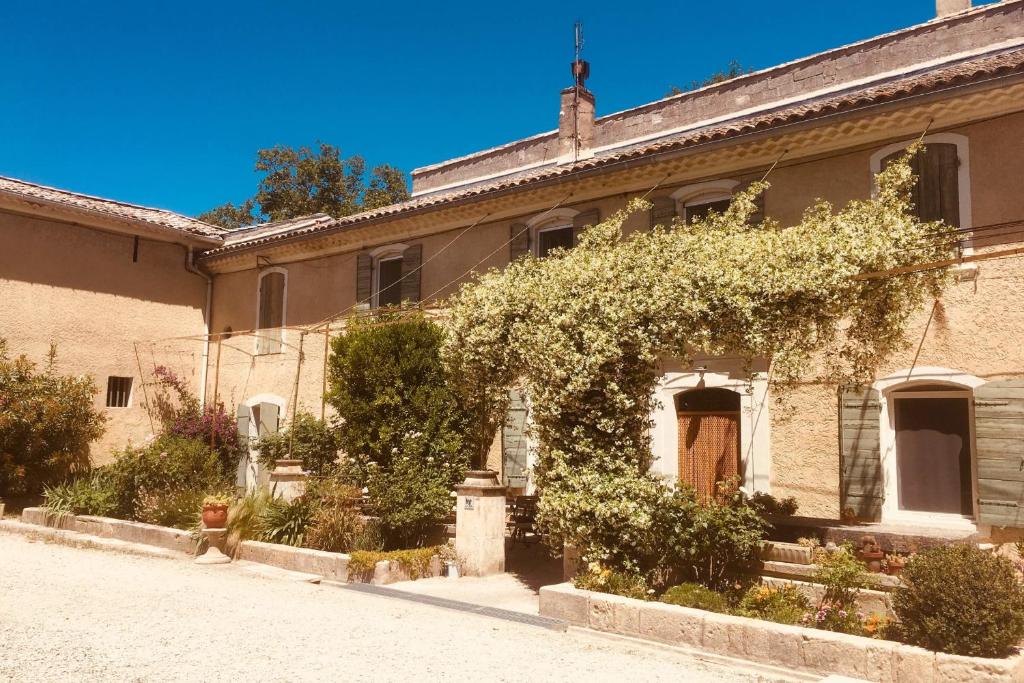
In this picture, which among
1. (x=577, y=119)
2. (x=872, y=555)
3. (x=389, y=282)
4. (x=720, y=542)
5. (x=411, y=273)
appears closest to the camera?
(x=720, y=542)

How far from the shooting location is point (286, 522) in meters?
11.0

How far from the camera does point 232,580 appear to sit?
952cm

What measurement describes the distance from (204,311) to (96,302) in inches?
100

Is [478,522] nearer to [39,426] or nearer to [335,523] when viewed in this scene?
[335,523]

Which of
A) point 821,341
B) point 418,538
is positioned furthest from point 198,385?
point 821,341

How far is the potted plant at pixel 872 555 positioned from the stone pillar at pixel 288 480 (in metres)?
7.64

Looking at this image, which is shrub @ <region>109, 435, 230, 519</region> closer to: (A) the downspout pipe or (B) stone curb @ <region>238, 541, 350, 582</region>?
(B) stone curb @ <region>238, 541, 350, 582</region>

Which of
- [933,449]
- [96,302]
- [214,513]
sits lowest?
[214,513]

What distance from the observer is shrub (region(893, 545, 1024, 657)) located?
5430mm

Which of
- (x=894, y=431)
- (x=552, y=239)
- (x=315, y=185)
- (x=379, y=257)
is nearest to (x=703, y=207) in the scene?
(x=552, y=239)

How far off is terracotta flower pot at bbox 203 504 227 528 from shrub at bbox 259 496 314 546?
1.87ft

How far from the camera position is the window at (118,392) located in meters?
17.1

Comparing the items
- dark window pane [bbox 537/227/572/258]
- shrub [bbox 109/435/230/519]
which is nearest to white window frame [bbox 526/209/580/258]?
dark window pane [bbox 537/227/572/258]

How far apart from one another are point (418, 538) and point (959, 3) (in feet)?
44.0
